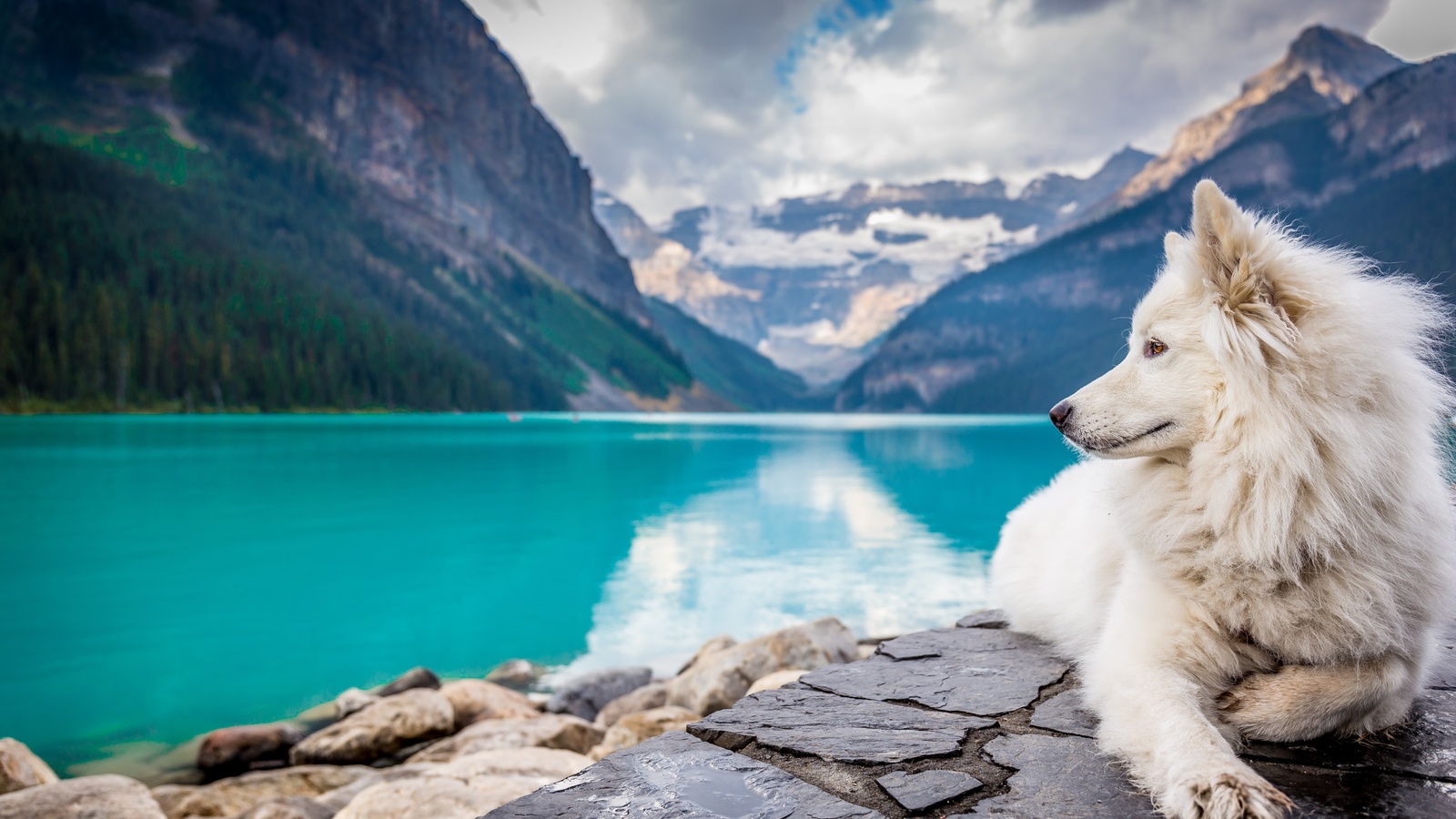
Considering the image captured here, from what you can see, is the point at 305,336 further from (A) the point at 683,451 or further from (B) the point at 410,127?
(B) the point at 410,127

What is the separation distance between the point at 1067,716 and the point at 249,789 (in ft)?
21.0

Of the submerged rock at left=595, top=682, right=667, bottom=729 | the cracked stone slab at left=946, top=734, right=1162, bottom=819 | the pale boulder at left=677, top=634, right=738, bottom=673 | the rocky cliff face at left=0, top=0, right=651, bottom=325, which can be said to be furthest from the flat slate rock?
the rocky cliff face at left=0, top=0, right=651, bottom=325

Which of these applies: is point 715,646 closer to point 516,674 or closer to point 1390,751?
point 516,674

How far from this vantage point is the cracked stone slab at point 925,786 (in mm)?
1977

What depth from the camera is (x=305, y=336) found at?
9888cm

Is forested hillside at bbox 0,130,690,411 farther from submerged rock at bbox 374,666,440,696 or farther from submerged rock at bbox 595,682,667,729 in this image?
submerged rock at bbox 595,682,667,729

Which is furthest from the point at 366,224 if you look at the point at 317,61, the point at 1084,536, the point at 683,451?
the point at 1084,536

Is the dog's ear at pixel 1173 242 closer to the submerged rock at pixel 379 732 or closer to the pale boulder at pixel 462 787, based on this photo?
the pale boulder at pixel 462 787

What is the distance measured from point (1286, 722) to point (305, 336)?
375 feet

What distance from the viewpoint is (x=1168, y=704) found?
1.96m

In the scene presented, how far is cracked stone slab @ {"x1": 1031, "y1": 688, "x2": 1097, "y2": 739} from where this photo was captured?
2.40 m

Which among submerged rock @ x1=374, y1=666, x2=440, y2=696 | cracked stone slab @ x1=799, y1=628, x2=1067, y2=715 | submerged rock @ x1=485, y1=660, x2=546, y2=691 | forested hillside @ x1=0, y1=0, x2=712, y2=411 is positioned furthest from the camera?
forested hillside @ x1=0, y1=0, x2=712, y2=411

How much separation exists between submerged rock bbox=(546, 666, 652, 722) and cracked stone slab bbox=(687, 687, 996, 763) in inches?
236

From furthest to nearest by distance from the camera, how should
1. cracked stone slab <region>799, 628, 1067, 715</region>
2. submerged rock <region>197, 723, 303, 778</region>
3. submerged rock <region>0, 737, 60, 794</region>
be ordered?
submerged rock <region>197, 723, 303, 778</region>
submerged rock <region>0, 737, 60, 794</region>
cracked stone slab <region>799, 628, 1067, 715</region>
